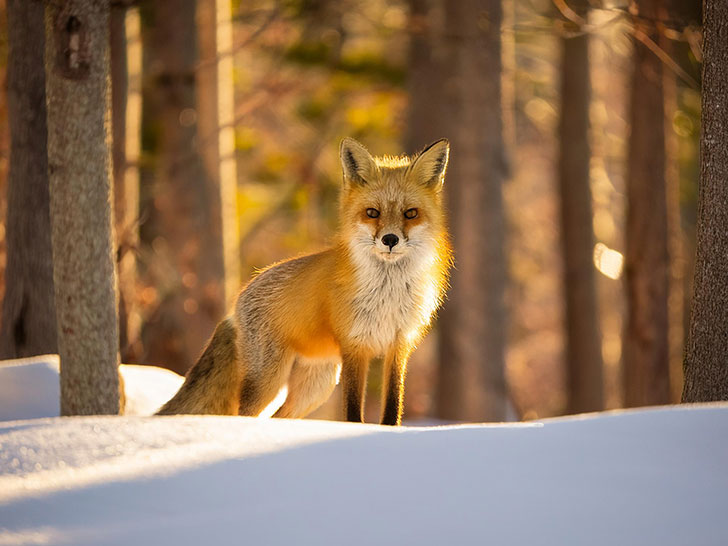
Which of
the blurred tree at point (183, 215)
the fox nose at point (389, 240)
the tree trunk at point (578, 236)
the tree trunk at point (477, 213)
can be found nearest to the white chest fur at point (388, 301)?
the fox nose at point (389, 240)

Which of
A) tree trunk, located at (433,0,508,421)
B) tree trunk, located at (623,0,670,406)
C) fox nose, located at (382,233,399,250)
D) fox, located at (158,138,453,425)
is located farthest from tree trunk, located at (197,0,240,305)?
fox nose, located at (382,233,399,250)

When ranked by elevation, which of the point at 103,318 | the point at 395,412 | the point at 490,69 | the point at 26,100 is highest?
the point at 490,69

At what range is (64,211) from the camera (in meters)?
5.21

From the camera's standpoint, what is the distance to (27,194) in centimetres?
729

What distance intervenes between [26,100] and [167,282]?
570cm

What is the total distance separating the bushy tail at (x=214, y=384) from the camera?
556 centimetres

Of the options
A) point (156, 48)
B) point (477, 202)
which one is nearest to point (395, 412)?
point (477, 202)

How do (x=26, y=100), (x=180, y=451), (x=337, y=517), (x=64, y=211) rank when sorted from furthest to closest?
1. (x=26, y=100)
2. (x=64, y=211)
3. (x=180, y=451)
4. (x=337, y=517)

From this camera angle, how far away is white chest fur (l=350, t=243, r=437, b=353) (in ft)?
17.5

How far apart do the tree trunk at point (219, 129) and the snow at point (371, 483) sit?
9063mm

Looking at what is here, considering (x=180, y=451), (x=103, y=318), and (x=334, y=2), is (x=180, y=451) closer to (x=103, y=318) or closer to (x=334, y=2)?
(x=103, y=318)

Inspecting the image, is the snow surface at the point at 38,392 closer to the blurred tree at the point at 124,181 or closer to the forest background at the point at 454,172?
the forest background at the point at 454,172

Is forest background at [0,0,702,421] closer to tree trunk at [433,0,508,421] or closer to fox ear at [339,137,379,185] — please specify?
tree trunk at [433,0,508,421]

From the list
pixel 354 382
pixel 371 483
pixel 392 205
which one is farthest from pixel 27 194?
pixel 371 483
